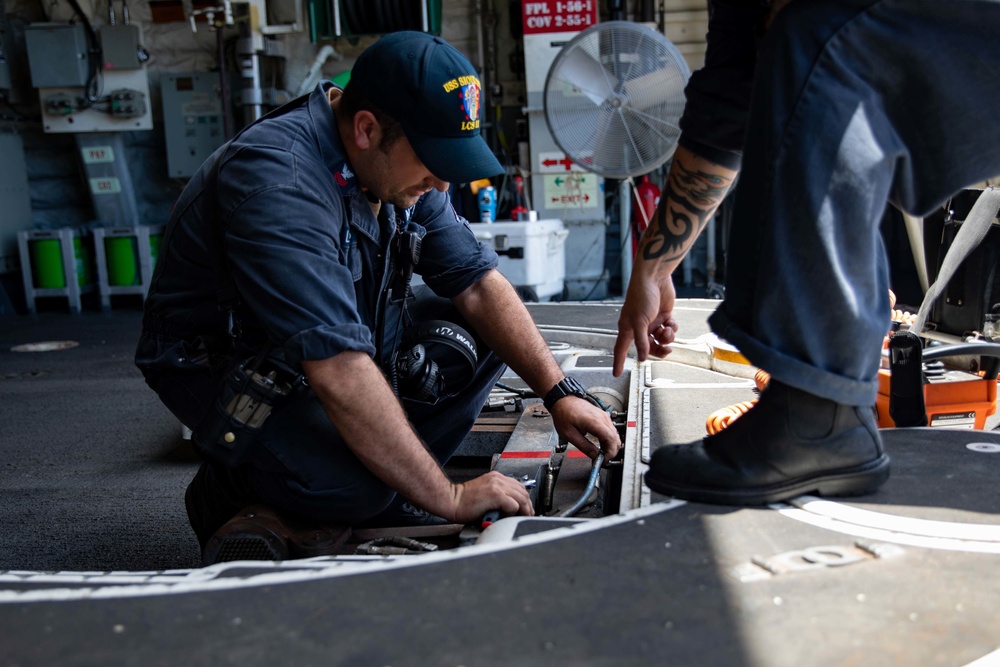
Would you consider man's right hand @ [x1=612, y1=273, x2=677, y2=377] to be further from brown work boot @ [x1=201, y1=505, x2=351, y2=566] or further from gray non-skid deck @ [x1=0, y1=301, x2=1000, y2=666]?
brown work boot @ [x1=201, y1=505, x2=351, y2=566]

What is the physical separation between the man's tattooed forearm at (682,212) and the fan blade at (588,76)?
8.67 feet

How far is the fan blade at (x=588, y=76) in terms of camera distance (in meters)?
3.95

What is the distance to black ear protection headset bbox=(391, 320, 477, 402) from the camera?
68.8 inches

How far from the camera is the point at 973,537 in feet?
3.36

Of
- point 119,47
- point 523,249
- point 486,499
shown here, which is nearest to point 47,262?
point 119,47

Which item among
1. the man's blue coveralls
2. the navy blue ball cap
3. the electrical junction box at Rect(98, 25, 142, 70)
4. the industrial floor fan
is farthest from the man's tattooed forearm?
the electrical junction box at Rect(98, 25, 142, 70)

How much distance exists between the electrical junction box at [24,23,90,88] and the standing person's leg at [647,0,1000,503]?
6.12 metres

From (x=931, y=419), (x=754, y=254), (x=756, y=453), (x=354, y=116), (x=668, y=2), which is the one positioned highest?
(x=668, y=2)

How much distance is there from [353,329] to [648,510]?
528 mm

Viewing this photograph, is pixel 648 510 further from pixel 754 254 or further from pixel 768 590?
pixel 754 254

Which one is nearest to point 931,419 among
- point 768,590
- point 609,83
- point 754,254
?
point 754,254

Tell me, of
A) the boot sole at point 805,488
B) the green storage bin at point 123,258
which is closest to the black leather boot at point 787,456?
the boot sole at point 805,488

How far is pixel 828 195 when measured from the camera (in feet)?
3.37

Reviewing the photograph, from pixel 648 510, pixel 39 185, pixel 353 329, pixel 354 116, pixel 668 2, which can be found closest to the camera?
pixel 648 510
